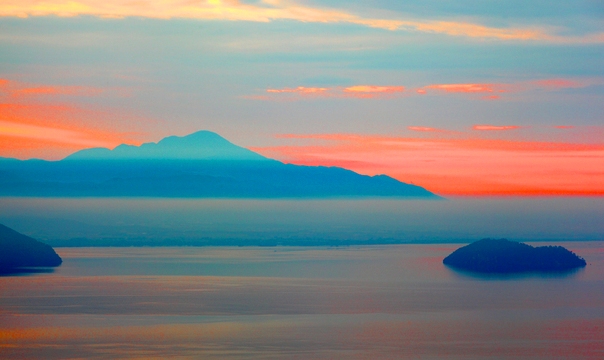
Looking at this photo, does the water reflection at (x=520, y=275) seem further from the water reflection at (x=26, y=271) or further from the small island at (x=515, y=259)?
the water reflection at (x=26, y=271)

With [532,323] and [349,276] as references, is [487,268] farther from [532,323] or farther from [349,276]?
[532,323]

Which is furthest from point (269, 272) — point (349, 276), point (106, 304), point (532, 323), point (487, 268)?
point (532, 323)

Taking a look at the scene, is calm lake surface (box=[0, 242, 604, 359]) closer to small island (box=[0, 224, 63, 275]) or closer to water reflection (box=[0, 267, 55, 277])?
water reflection (box=[0, 267, 55, 277])

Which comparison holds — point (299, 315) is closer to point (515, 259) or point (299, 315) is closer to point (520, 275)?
point (520, 275)

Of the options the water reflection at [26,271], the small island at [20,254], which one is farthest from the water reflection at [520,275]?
the small island at [20,254]

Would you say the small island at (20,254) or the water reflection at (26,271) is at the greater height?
the small island at (20,254)

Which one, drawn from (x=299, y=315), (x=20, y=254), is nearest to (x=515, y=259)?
(x=299, y=315)
